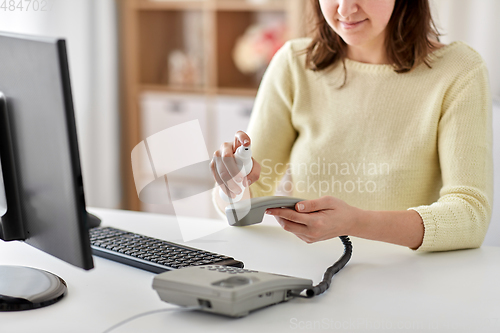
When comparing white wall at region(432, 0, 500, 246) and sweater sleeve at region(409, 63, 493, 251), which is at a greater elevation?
white wall at region(432, 0, 500, 246)

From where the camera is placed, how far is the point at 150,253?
0.90 metres

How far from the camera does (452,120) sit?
47.2 inches

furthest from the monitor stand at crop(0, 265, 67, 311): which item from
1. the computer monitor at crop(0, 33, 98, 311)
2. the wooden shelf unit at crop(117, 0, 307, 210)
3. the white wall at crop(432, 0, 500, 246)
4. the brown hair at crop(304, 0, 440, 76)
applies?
the wooden shelf unit at crop(117, 0, 307, 210)

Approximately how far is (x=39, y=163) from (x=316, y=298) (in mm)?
423

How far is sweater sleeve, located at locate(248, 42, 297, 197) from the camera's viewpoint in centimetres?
140

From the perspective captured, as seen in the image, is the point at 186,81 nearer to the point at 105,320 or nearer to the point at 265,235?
the point at 265,235

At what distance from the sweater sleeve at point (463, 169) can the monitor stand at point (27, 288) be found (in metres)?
0.63

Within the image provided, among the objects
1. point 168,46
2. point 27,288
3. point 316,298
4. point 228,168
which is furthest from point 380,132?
point 168,46

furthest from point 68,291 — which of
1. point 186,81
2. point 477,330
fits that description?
point 186,81

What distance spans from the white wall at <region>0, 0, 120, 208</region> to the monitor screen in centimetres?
189

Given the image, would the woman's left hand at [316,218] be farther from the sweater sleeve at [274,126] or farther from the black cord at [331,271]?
the sweater sleeve at [274,126]

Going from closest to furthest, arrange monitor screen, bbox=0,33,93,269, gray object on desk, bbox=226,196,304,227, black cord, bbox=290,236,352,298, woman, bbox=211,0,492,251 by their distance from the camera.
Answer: monitor screen, bbox=0,33,93,269
black cord, bbox=290,236,352,298
gray object on desk, bbox=226,196,304,227
woman, bbox=211,0,492,251

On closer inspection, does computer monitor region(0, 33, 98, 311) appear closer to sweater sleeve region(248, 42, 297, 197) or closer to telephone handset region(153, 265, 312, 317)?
telephone handset region(153, 265, 312, 317)

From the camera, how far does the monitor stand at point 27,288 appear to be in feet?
2.38
